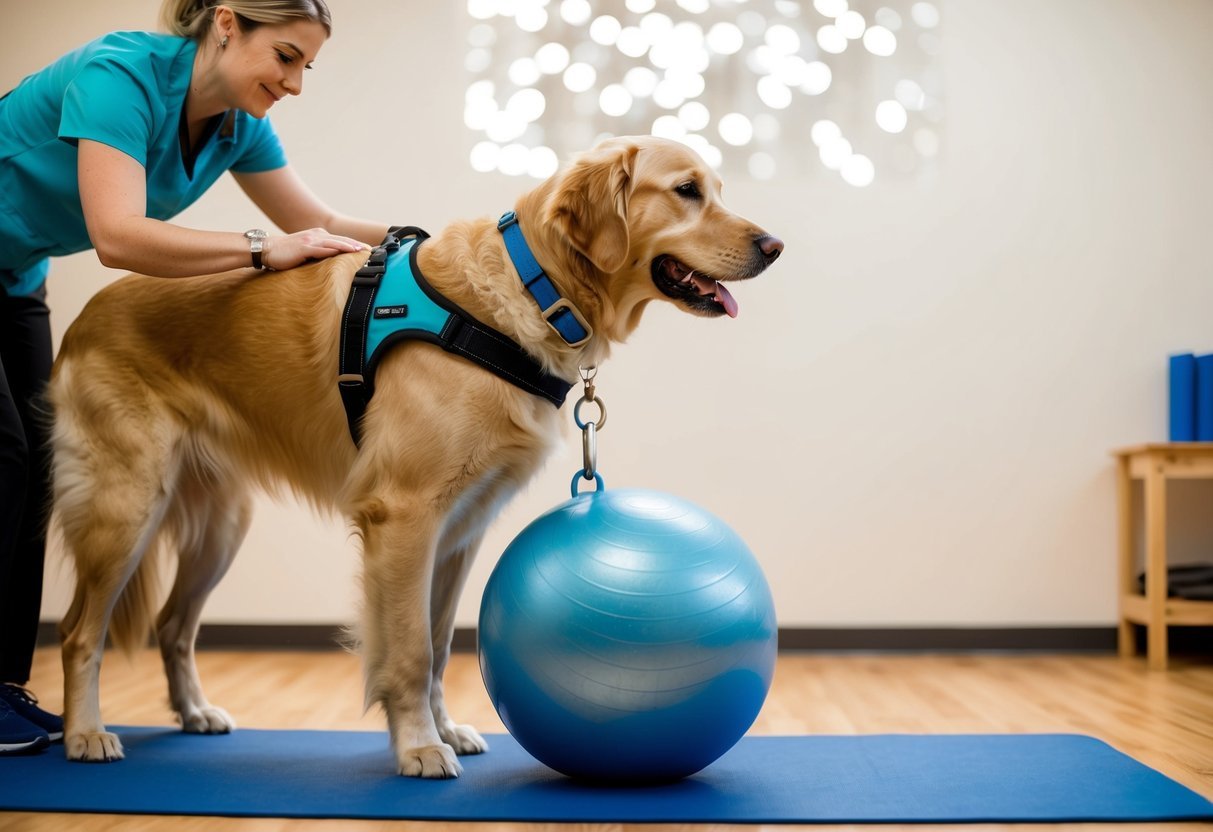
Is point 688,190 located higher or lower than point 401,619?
higher

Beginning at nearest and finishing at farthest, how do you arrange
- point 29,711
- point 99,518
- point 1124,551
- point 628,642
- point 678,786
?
point 628,642 → point 678,786 → point 99,518 → point 29,711 → point 1124,551

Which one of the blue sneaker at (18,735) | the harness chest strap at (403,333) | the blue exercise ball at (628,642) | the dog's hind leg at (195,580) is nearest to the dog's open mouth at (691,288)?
the harness chest strap at (403,333)

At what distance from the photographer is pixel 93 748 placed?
7.29ft

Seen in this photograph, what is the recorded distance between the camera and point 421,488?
2092 mm

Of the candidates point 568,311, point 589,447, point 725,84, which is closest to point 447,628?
point 589,447

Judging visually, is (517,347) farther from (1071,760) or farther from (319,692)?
(319,692)

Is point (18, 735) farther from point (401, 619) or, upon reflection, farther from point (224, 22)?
point (224, 22)

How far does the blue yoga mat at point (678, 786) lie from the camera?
1.81m

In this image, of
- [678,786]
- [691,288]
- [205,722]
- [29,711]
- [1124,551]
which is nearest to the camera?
[678,786]

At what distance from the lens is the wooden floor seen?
1818 millimetres

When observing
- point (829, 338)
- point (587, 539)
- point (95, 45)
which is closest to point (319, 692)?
point (587, 539)

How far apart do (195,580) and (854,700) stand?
1.85 m

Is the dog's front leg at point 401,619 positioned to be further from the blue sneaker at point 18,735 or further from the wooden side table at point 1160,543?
the wooden side table at point 1160,543

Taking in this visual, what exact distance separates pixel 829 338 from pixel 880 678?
1.37m
